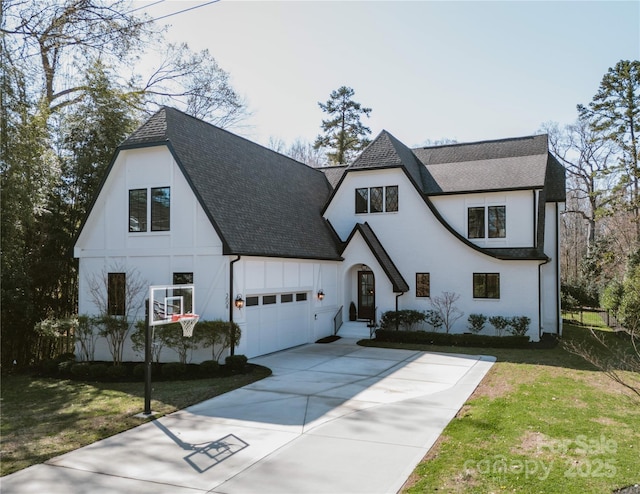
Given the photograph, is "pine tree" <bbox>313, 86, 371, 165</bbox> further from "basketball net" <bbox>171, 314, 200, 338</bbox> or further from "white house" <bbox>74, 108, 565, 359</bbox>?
"basketball net" <bbox>171, 314, 200, 338</bbox>

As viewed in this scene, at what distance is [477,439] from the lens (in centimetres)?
736

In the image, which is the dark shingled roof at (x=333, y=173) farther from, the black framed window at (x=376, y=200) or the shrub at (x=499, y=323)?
the shrub at (x=499, y=323)

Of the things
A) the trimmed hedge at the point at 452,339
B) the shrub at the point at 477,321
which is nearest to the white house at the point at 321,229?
the shrub at the point at 477,321

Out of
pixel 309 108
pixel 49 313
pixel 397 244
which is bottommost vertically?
pixel 49 313

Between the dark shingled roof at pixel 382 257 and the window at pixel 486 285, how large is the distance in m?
2.76

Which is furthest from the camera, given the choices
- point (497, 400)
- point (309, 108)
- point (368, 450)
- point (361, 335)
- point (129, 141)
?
point (309, 108)

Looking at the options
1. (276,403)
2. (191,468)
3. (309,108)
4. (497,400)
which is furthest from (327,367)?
(309,108)

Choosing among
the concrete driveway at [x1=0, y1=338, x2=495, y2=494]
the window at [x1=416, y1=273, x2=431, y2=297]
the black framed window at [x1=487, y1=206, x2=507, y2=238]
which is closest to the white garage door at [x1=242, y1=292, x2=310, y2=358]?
the concrete driveway at [x1=0, y1=338, x2=495, y2=494]

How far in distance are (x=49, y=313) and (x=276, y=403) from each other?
37.7 ft

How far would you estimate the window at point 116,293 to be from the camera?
49.4ft

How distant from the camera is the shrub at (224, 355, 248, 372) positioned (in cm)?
1283

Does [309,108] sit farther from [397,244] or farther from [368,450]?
[368,450]

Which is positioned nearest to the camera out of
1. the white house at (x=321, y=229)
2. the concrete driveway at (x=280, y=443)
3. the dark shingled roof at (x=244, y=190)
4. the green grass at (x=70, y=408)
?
the concrete driveway at (x=280, y=443)

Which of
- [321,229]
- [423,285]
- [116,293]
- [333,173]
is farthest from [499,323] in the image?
[116,293]
